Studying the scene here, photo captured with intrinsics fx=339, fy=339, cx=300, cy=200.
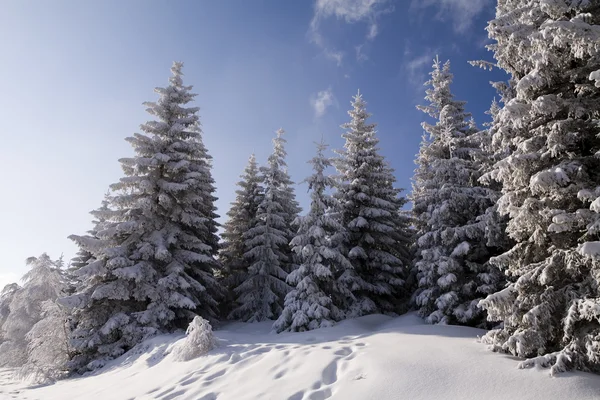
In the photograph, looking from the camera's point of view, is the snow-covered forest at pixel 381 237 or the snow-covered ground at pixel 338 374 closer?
the snow-covered ground at pixel 338 374

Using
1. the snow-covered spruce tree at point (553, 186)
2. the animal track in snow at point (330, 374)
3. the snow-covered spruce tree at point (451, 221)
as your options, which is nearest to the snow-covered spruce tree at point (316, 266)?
the snow-covered spruce tree at point (451, 221)

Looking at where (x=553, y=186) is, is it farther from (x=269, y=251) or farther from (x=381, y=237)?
(x=269, y=251)

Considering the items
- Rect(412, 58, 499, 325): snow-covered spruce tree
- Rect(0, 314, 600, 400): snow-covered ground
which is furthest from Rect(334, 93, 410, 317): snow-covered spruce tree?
Rect(0, 314, 600, 400): snow-covered ground

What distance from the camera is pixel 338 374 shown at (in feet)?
22.2

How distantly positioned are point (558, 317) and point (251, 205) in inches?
750

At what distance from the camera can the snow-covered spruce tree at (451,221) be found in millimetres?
13328

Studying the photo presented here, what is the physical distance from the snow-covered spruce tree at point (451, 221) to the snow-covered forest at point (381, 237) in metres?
0.08

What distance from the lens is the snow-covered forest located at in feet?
22.1

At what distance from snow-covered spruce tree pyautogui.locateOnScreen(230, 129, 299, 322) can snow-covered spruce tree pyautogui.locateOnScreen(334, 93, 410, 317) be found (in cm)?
437

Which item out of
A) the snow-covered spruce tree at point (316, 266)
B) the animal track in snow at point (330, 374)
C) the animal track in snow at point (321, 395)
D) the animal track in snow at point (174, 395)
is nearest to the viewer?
the animal track in snow at point (321, 395)

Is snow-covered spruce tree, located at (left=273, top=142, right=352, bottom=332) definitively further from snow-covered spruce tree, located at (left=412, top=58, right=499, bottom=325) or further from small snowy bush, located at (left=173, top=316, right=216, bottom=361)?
small snowy bush, located at (left=173, top=316, right=216, bottom=361)

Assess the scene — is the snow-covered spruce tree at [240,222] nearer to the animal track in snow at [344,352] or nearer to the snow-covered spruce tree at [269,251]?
the snow-covered spruce tree at [269,251]

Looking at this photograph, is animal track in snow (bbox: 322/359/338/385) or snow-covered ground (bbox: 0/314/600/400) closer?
snow-covered ground (bbox: 0/314/600/400)

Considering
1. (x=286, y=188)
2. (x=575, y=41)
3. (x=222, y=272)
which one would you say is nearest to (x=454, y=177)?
(x=575, y=41)
